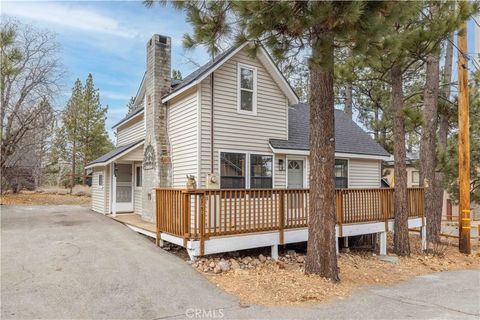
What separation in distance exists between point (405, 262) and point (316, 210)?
422cm

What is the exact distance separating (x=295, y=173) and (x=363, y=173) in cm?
369

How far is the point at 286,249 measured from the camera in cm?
961

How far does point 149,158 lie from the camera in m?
11.1

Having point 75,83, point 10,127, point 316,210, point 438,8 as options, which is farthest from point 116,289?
point 75,83

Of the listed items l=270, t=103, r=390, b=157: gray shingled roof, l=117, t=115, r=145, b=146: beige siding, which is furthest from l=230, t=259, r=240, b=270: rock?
l=117, t=115, r=145, b=146: beige siding

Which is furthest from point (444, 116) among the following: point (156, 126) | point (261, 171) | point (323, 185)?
point (156, 126)

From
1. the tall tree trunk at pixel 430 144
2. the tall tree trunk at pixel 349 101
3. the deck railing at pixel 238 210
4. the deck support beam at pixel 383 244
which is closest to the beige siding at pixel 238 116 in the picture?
the deck railing at pixel 238 210

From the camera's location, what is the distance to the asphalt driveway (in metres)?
4.95

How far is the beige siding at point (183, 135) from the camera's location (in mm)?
9445

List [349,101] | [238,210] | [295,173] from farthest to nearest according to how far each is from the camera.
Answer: [349,101] < [295,173] < [238,210]

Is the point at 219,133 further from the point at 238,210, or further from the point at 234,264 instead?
the point at 234,264

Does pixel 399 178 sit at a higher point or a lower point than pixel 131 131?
lower

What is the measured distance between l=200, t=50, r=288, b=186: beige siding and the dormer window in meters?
→ 0.13

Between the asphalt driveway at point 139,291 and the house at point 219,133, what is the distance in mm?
1832
